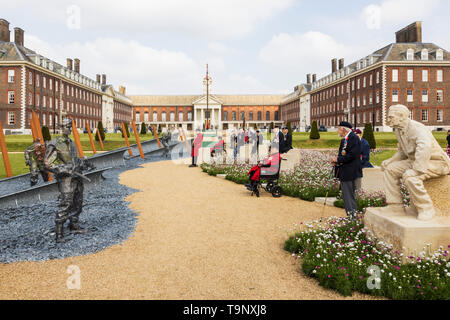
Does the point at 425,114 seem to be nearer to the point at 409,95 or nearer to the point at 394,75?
the point at 409,95

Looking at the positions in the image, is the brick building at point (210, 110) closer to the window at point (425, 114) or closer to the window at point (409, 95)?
the window at point (409, 95)

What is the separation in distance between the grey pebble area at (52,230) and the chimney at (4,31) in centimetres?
4759

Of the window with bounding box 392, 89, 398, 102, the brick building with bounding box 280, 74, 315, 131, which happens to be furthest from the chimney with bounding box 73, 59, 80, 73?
the window with bounding box 392, 89, 398, 102

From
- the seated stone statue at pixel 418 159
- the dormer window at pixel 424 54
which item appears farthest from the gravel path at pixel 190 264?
the dormer window at pixel 424 54

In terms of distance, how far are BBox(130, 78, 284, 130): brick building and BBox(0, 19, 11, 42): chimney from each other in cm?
4429

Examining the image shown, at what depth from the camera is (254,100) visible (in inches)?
3642

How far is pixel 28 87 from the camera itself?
44406 millimetres

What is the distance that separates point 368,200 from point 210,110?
8247cm

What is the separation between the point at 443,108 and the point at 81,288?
169 ft

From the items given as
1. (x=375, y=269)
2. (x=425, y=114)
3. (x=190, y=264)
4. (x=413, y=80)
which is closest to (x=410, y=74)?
(x=413, y=80)

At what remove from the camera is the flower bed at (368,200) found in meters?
7.68

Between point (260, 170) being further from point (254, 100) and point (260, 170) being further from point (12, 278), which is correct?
point (254, 100)

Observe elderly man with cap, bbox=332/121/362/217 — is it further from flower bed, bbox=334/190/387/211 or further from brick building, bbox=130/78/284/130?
brick building, bbox=130/78/284/130
